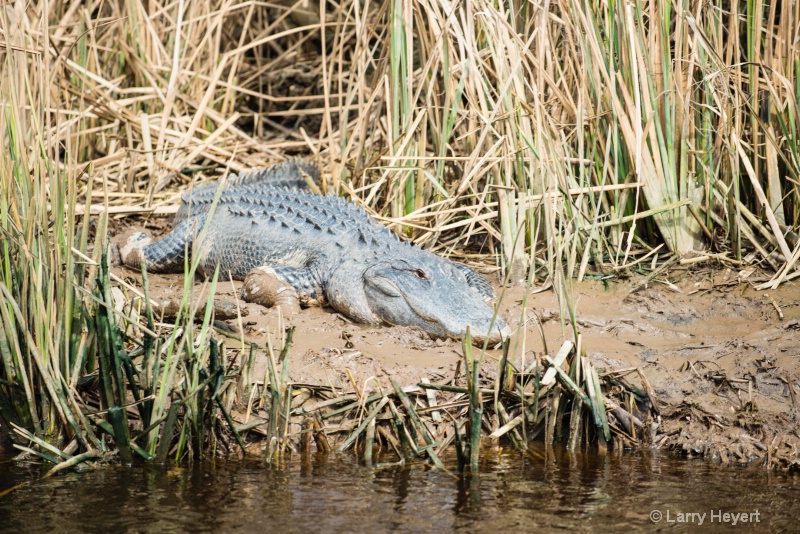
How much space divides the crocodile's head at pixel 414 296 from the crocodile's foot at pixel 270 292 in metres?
0.22

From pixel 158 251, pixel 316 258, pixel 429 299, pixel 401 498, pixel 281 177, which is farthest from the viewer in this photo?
pixel 281 177

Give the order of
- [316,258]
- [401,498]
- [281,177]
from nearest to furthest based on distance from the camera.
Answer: [401,498]
[316,258]
[281,177]

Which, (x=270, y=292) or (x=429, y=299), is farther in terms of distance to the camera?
(x=270, y=292)

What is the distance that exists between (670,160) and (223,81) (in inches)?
158

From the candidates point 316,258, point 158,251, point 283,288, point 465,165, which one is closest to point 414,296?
point 283,288

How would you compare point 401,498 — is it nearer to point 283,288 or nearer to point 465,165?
point 283,288

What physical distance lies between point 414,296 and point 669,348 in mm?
1234

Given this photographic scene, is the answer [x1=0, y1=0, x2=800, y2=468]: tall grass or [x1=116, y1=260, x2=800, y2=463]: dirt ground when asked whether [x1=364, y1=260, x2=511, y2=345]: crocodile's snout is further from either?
[x1=0, y1=0, x2=800, y2=468]: tall grass

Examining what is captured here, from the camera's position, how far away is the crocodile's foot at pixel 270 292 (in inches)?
185

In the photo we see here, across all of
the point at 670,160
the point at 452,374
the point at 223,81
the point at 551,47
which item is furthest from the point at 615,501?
the point at 223,81

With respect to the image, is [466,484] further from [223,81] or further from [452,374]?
[223,81]

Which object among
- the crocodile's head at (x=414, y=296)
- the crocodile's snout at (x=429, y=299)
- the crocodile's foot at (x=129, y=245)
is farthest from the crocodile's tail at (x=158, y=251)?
the crocodile's snout at (x=429, y=299)

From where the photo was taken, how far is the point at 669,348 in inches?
152

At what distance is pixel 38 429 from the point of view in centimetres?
309
